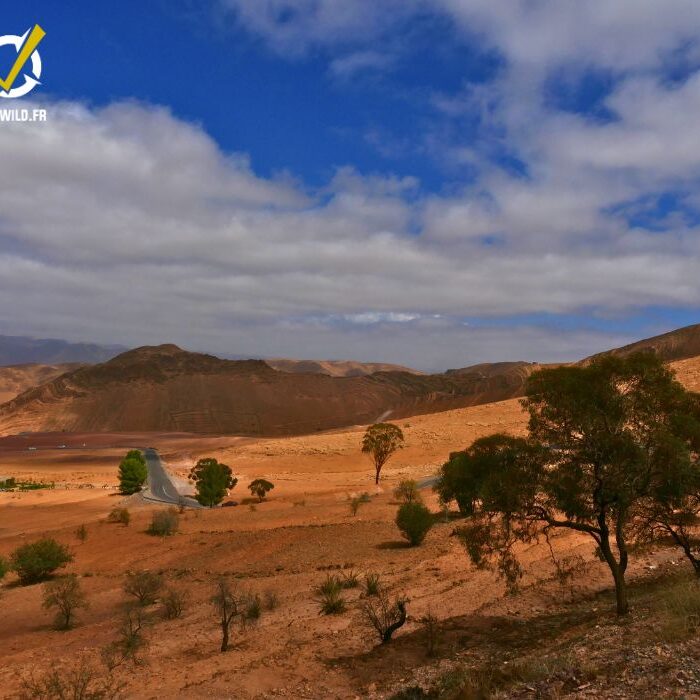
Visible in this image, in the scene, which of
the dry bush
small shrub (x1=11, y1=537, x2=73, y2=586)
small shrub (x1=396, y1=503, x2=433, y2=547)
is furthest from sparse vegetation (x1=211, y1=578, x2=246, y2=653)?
small shrub (x1=11, y1=537, x2=73, y2=586)

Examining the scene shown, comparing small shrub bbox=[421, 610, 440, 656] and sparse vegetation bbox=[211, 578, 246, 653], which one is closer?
small shrub bbox=[421, 610, 440, 656]

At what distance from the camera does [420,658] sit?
47.7ft

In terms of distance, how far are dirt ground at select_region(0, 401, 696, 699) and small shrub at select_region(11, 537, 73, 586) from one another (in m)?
0.88

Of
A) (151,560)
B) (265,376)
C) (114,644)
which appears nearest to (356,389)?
(265,376)

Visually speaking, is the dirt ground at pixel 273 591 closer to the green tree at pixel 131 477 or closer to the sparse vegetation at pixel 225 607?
the sparse vegetation at pixel 225 607

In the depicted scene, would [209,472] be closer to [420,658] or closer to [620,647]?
[420,658]

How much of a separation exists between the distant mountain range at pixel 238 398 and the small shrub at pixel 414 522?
4213 inches

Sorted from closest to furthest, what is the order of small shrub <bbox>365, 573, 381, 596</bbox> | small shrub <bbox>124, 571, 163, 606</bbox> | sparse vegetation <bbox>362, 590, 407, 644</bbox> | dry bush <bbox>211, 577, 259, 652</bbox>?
sparse vegetation <bbox>362, 590, 407, 644</bbox> < dry bush <bbox>211, 577, 259, 652</bbox> < small shrub <bbox>365, 573, 381, 596</bbox> < small shrub <bbox>124, 571, 163, 606</bbox>

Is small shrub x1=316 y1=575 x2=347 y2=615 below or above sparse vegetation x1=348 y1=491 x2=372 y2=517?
above

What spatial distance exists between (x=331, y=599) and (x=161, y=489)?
51.0 m

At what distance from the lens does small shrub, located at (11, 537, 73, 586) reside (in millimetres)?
28391

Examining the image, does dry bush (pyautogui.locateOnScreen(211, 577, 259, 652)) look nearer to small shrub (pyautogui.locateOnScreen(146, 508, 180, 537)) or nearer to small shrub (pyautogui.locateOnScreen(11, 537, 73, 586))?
small shrub (pyautogui.locateOnScreen(11, 537, 73, 586))

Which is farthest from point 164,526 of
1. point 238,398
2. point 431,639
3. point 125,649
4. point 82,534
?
point 238,398

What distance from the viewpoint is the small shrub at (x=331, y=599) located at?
750 inches
